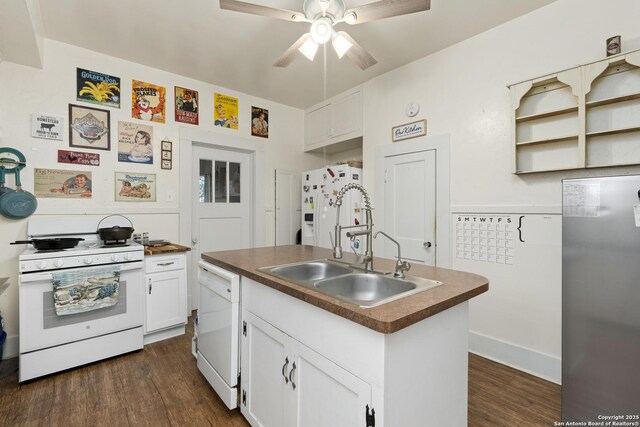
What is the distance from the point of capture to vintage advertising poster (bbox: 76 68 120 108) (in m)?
2.75

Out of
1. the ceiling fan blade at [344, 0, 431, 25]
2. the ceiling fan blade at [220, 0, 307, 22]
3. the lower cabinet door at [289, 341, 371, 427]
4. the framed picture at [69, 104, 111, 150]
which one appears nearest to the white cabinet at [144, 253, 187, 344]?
the framed picture at [69, 104, 111, 150]

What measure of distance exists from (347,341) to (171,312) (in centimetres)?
236

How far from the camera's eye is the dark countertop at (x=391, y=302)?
946 mm

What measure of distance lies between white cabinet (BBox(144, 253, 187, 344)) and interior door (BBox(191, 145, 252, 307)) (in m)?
0.69

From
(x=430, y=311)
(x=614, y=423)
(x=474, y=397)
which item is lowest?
(x=474, y=397)

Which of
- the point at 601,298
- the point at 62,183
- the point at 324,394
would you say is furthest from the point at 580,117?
the point at 62,183

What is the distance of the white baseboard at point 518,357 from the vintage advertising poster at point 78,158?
3901 millimetres

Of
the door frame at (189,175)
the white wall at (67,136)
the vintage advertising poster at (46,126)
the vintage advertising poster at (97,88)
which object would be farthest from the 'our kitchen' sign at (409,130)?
the vintage advertising poster at (46,126)

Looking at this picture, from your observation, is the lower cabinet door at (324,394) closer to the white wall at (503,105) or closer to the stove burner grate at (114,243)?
the white wall at (503,105)

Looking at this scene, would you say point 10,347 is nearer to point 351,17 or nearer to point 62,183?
point 62,183

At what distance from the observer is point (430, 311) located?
1.04m

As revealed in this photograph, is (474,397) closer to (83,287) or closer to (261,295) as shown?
(261,295)

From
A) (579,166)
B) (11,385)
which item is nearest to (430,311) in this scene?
(579,166)

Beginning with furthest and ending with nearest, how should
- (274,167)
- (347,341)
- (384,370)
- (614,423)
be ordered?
1. (274,167)
2. (614,423)
3. (347,341)
4. (384,370)
